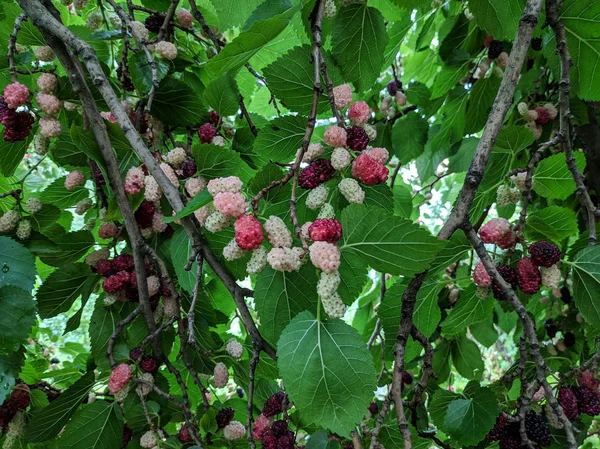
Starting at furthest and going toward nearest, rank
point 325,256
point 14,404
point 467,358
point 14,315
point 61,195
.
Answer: point 467,358, point 61,195, point 14,404, point 14,315, point 325,256

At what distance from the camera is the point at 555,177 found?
104 cm

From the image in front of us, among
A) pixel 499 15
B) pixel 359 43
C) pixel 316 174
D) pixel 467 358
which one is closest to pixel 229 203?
pixel 316 174

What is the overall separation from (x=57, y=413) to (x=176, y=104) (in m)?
0.65

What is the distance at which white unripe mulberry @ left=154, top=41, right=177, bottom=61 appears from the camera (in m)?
1.06

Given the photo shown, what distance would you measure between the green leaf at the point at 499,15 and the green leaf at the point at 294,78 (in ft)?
1.15

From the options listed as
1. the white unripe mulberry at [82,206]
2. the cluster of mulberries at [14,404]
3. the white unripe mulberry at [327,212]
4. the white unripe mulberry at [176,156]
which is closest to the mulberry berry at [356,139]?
the white unripe mulberry at [327,212]

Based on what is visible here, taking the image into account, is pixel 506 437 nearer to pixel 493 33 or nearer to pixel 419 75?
pixel 493 33

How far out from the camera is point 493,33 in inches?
36.3

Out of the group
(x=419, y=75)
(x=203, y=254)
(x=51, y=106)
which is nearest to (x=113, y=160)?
(x=51, y=106)

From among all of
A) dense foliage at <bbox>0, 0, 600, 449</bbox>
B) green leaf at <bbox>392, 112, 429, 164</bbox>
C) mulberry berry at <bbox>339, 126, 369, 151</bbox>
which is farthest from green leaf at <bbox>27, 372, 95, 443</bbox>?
green leaf at <bbox>392, 112, 429, 164</bbox>

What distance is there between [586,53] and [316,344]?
0.77 m

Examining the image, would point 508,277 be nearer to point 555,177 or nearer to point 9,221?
point 555,177

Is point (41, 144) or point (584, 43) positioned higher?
point (584, 43)

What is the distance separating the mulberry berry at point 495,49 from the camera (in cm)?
147
